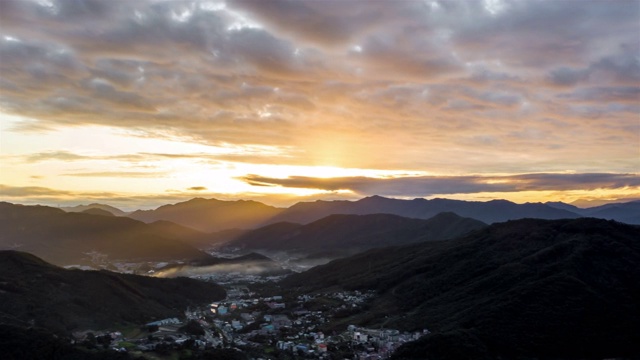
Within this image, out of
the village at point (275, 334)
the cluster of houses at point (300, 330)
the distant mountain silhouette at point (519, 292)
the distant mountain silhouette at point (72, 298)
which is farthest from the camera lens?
the distant mountain silhouette at point (72, 298)

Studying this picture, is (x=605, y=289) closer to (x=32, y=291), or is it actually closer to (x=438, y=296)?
(x=438, y=296)

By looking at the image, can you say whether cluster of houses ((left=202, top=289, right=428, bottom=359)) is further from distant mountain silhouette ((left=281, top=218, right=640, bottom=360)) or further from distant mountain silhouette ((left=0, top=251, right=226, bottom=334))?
distant mountain silhouette ((left=0, top=251, right=226, bottom=334))

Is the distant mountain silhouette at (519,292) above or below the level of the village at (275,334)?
above

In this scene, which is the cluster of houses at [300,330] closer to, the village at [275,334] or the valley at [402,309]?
the village at [275,334]

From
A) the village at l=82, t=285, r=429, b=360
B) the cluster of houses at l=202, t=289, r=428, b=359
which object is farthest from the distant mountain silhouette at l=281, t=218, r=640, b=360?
the village at l=82, t=285, r=429, b=360

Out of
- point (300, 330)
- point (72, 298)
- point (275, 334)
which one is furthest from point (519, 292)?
point (72, 298)

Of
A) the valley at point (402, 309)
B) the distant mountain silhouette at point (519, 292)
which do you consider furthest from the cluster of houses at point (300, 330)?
the distant mountain silhouette at point (519, 292)
